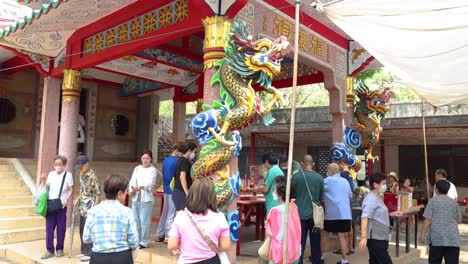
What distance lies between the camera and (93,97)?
10.5 m

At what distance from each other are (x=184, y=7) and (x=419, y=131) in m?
8.57

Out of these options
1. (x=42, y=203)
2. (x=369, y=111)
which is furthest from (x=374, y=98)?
(x=42, y=203)

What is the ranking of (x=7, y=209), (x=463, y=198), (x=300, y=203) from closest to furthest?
(x=300, y=203)
(x=7, y=209)
(x=463, y=198)

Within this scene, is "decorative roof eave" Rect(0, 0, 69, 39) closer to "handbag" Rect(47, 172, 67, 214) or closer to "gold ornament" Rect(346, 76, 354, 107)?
"handbag" Rect(47, 172, 67, 214)

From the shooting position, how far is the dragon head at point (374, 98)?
761cm

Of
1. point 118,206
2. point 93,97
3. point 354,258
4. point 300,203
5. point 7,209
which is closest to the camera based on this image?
point 118,206

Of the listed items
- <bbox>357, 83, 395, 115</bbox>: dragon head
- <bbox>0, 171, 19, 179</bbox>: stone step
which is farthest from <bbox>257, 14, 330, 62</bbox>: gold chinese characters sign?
<bbox>0, 171, 19, 179</bbox>: stone step

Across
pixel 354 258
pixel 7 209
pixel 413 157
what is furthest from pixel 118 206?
pixel 413 157

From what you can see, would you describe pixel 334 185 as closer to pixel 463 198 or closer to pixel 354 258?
pixel 354 258

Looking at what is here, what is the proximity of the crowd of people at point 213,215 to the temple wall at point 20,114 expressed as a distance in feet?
15.7

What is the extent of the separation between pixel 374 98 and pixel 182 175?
471cm

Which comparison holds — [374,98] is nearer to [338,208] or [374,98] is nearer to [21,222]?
[338,208]

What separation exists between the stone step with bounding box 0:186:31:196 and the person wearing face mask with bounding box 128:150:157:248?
11.1ft

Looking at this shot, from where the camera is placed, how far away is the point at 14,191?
741cm
